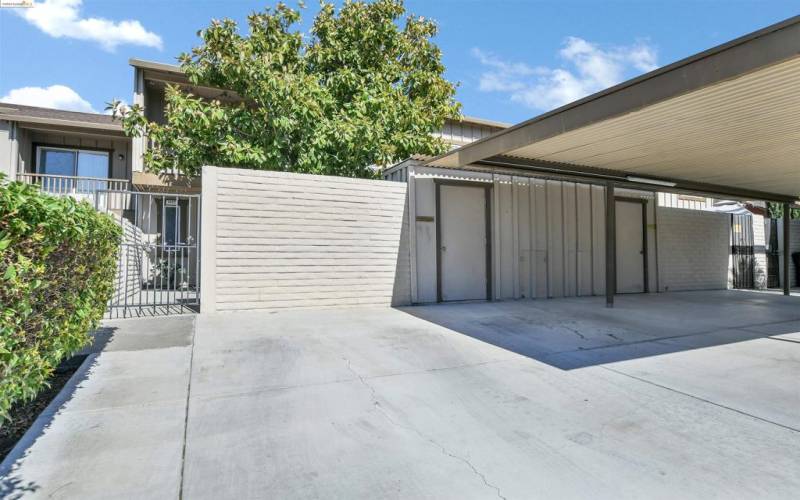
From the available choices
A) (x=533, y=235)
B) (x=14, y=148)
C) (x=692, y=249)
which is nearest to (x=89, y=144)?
(x=14, y=148)

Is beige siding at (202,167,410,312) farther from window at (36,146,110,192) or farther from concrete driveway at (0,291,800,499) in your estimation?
window at (36,146,110,192)

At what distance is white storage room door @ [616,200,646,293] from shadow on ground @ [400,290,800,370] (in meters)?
1.51

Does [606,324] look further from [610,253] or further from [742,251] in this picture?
[742,251]

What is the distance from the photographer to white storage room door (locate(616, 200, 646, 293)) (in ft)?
36.3

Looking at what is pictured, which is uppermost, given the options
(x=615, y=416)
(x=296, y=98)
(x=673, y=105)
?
(x=296, y=98)

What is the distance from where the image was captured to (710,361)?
441 cm

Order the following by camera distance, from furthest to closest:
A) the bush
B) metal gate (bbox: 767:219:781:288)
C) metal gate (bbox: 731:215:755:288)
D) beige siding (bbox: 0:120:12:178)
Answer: metal gate (bbox: 767:219:781:288)
metal gate (bbox: 731:215:755:288)
beige siding (bbox: 0:120:12:178)
the bush

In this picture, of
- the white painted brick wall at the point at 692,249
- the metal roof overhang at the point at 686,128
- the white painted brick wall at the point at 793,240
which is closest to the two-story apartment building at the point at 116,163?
the white painted brick wall at the point at 692,249

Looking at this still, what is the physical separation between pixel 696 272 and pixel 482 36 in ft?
30.6

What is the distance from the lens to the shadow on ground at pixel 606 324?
4.91m

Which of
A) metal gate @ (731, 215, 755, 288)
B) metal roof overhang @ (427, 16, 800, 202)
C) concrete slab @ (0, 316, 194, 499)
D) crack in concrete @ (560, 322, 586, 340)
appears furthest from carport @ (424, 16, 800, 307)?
concrete slab @ (0, 316, 194, 499)

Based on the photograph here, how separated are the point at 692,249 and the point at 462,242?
8184 millimetres

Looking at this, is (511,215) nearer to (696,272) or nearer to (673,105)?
(673,105)

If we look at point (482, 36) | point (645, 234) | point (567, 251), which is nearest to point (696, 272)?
point (645, 234)
